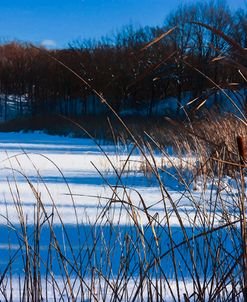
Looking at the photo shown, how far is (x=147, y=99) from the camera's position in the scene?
1981 centimetres

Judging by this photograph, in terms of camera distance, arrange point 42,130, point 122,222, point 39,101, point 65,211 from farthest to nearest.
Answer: point 39,101
point 42,130
point 65,211
point 122,222

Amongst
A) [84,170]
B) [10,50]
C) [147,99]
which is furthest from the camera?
[10,50]

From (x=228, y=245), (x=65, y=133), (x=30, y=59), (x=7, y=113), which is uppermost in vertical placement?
(x=30, y=59)

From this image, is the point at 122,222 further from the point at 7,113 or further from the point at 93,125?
the point at 7,113

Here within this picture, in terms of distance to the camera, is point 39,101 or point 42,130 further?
point 39,101

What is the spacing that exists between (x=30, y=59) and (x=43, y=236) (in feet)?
69.9

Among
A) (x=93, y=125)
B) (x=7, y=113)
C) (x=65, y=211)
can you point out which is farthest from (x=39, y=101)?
(x=65, y=211)

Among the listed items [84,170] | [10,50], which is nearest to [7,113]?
[10,50]

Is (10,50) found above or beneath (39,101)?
above

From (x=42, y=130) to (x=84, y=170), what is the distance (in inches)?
407

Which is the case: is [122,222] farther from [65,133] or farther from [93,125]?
[65,133]

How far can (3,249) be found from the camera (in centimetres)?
153

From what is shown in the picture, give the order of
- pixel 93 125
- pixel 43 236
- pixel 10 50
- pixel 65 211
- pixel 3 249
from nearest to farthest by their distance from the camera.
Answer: pixel 3 249, pixel 43 236, pixel 65 211, pixel 93 125, pixel 10 50

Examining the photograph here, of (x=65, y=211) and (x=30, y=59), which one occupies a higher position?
(x=30, y=59)
